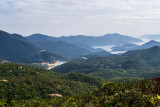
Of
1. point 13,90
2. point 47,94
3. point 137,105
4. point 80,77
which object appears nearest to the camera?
point 137,105

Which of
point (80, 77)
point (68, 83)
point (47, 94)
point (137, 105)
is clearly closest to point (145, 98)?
point (137, 105)

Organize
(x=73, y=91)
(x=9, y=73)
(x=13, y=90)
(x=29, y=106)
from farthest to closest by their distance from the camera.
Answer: (x=9, y=73), (x=73, y=91), (x=13, y=90), (x=29, y=106)

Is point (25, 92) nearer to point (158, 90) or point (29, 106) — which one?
point (29, 106)

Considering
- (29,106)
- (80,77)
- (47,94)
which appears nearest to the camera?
(29,106)

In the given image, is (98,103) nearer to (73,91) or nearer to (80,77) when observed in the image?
(73,91)

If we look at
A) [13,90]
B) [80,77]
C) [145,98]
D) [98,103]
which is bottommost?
[80,77]

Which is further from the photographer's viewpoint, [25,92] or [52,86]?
[52,86]

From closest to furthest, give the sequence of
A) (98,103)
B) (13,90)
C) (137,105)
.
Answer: (137,105)
(98,103)
(13,90)

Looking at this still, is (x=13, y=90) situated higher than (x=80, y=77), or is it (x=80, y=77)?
(x=13, y=90)

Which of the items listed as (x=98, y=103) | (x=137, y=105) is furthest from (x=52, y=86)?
(x=137, y=105)
